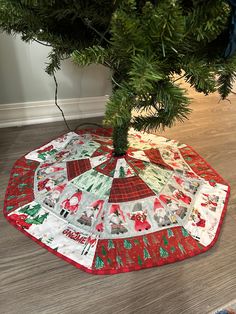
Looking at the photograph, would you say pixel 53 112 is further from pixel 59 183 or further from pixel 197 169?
pixel 197 169

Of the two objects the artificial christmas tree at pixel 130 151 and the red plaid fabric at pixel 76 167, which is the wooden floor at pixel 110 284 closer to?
the artificial christmas tree at pixel 130 151

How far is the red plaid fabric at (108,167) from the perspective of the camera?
0.79m

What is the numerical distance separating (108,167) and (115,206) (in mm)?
136

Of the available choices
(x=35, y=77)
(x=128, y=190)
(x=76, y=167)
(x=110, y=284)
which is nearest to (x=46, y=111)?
(x=35, y=77)

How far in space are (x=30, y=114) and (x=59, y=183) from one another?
0.54 m

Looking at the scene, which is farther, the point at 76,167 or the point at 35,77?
the point at 35,77

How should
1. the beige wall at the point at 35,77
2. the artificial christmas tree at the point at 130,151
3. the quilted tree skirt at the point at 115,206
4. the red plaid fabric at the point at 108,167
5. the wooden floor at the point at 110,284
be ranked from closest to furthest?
the artificial christmas tree at the point at 130,151, the wooden floor at the point at 110,284, the quilted tree skirt at the point at 115,206, the red plaid fabric at the point at 108,167, the beige wall at the point at 35,77

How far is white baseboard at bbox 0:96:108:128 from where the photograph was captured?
1.17 metres

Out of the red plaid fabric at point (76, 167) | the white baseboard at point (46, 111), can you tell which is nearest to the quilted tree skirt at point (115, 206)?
the red plaid fabric at point (76, 167)

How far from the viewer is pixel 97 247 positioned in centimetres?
65

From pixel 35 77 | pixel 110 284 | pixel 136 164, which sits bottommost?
pixel 110 284

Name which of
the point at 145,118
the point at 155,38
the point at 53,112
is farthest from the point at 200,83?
the point at 53,112

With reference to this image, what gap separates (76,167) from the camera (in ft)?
2.72

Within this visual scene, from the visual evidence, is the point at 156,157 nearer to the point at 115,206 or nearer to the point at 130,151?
the point at 130,151
